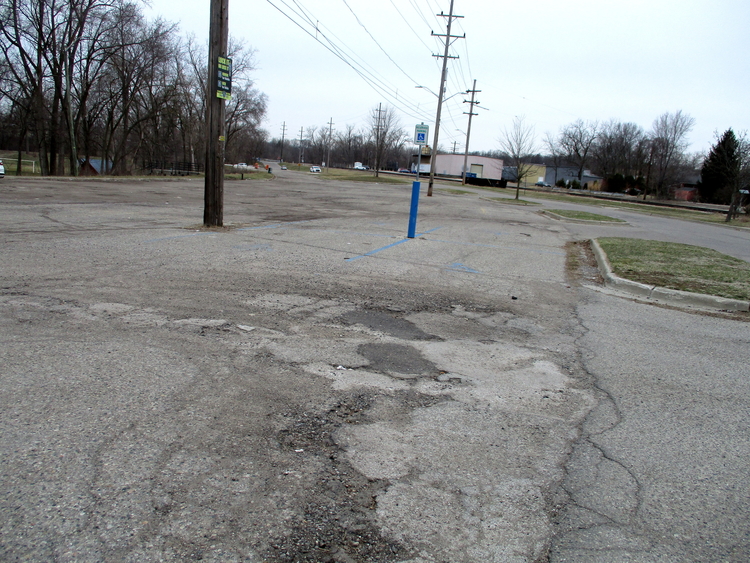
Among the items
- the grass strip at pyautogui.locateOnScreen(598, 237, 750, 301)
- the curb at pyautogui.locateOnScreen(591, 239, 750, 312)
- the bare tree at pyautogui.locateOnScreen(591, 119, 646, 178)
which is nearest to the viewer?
the curb at pyautogui.locateOnScreen(591, 239, 750, 312)

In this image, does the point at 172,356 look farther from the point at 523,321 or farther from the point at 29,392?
the point at 523,321

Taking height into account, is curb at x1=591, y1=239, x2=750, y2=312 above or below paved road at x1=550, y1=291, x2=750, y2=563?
above

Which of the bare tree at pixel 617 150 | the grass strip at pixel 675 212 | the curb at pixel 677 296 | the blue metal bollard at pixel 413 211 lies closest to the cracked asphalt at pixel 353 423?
the curb at pixel 677 296

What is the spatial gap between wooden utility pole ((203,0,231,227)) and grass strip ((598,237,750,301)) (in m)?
9.02

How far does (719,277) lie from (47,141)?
143ft

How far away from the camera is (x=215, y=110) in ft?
39.9

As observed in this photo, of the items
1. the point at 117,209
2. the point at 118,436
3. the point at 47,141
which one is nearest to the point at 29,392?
the point at 118,436

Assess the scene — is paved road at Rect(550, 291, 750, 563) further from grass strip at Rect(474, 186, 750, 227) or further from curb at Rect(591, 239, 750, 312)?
grass strip at Rect(474, 186, 750, 227)

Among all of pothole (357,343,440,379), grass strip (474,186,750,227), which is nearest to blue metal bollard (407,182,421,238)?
pothole (357,343,440,379)

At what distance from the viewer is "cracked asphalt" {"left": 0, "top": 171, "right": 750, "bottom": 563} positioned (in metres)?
2.48

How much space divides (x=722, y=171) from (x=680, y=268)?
43449mm

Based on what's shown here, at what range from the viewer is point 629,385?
4.61m

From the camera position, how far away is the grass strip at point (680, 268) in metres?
8.88

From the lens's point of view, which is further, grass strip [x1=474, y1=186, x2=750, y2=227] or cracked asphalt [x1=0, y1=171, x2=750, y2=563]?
grass strip [x1=474, y1=186, x2=750, y2=227]
